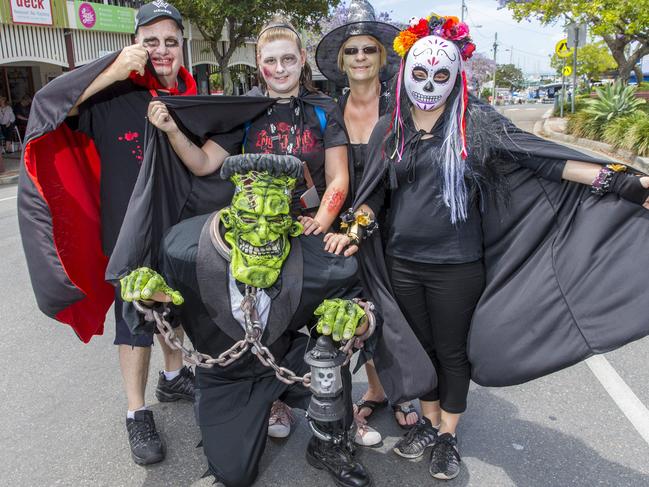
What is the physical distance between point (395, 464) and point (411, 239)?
1.14 metres

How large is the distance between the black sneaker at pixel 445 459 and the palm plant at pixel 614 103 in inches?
549

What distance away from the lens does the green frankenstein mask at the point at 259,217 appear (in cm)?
219

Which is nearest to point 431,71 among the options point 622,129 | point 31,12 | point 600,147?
point 622,129

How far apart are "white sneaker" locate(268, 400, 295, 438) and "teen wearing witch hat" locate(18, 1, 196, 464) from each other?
58 cm

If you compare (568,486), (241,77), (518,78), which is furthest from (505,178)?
(518,78)

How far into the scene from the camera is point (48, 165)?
276 centimetres

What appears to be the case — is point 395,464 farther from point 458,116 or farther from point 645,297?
point 458,116

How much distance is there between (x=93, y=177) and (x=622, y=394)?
3.31 metres

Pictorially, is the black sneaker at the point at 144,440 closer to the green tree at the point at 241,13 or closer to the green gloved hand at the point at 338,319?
the green gloved hand at the point at 338,319

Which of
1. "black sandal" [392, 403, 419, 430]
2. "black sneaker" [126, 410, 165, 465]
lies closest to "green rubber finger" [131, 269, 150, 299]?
"black sneaker" [126, 410, 165, 465]

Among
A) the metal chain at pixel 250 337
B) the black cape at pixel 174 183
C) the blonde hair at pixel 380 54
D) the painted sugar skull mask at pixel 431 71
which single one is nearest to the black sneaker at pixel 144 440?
the metal chain at pixel 250 337

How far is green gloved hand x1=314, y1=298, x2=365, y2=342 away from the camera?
213 centimetres

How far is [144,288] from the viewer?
7.07 feet

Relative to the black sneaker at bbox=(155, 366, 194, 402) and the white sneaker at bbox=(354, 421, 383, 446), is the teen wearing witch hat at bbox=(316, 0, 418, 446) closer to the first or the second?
the white sneaker at bbox=(354, 421, 383, 446)
